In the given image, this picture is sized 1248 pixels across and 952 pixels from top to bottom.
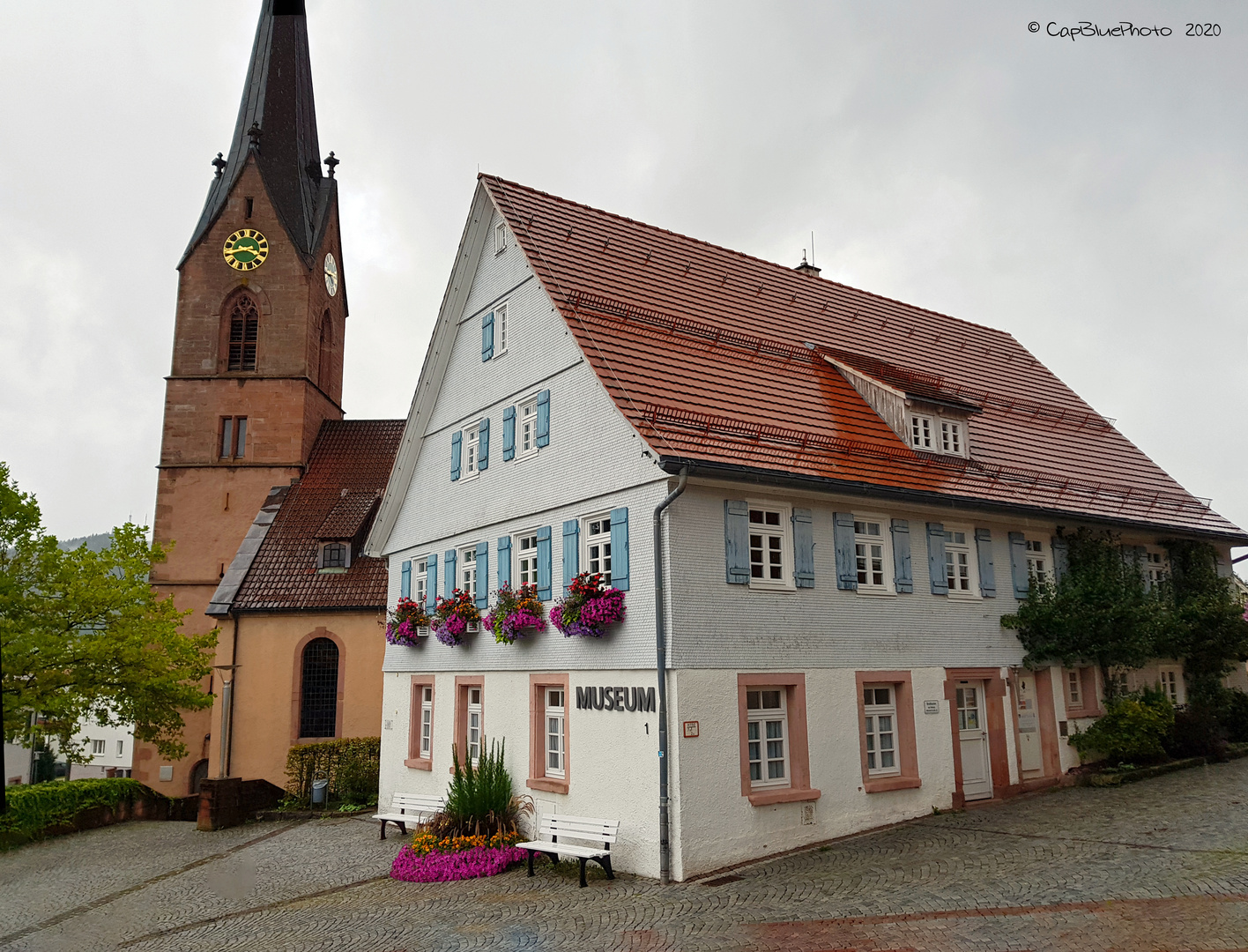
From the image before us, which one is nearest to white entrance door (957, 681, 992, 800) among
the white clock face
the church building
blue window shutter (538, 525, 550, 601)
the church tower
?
blue window shutter (538, 525, 550, 601)

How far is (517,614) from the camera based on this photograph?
15086mm

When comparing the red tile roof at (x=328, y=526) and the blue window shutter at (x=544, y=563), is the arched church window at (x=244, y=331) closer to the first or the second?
the red tile roof at (x=328, y=526)

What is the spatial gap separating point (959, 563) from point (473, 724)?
8.41 metres

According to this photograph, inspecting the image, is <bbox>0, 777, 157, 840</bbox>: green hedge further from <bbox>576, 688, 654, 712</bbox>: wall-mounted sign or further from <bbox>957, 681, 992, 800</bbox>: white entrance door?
<bbox>957, 681, 992, 800</bbox>: white entrance door

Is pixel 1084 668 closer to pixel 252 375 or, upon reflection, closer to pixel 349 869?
pixel 349 869

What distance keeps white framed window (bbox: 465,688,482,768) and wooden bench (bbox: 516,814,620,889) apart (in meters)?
3.59

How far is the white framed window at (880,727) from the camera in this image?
14.3m

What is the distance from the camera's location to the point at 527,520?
16.0m

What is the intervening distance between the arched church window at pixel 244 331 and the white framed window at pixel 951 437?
23717 millimetres

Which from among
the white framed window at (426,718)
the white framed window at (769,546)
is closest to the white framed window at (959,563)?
the white framed window at (769,546)

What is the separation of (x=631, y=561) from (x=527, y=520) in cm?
313

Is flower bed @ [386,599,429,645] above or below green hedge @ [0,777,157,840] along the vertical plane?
above

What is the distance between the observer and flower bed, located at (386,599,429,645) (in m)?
18.7

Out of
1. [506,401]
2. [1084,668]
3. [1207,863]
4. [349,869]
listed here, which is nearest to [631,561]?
[506,401]
